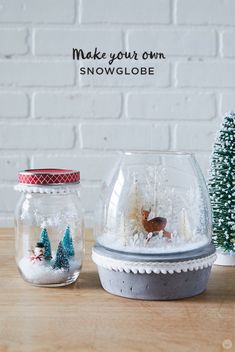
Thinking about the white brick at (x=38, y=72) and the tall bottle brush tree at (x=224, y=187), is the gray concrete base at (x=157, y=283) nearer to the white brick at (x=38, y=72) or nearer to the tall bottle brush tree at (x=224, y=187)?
the tall bottle brush tree at (x=224, y=187)

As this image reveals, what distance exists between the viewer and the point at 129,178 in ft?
2.31

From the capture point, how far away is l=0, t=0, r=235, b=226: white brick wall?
147 cm

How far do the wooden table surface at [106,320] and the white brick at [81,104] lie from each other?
2.67 feet

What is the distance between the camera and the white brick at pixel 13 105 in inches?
58.6

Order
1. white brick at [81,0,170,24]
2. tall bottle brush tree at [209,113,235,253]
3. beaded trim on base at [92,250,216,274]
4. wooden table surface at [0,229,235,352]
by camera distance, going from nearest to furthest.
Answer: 1. wooden table surface at [0,229,235,352]
2. beaded trim on base at [92,250,216,274]
3. tall bottle brush tree at [209,113,235,253]
4. white brick at [81,0,170,24]

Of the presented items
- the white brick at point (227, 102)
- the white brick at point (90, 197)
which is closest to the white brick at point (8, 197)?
the white brick at point (90, 197)

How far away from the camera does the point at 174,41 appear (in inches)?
57.9

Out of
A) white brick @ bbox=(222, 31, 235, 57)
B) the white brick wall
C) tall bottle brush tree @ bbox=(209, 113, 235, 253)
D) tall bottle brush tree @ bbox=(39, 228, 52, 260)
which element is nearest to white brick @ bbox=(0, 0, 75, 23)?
the white brick wall

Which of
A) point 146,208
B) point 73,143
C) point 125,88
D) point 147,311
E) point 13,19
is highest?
point 13,19

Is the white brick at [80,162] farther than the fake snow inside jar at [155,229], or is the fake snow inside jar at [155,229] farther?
the white brick at [80,162]

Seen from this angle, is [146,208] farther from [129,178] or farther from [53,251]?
[53,251]

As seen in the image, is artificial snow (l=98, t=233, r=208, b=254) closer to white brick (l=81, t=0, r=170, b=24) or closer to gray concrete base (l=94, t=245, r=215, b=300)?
gray concrete base (l=94, t=245, r=215, b=300)

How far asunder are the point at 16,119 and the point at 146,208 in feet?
2.93

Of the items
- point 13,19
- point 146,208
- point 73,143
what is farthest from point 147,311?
point 13,19
